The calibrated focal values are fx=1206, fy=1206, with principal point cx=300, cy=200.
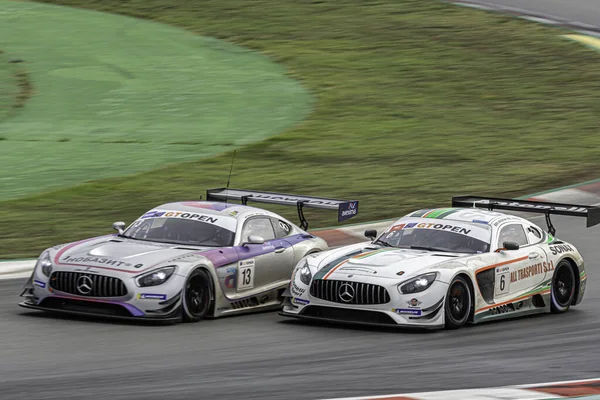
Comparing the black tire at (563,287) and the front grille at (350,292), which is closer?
the front grille at (350,292)

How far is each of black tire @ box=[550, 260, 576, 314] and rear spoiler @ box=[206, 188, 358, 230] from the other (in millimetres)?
2350

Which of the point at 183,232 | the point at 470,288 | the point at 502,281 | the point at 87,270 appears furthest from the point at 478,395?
the point at 183,232

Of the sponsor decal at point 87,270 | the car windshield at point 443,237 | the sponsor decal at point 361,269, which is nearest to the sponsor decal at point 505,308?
the car windshield at point 443,237

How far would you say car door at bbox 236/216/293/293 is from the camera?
502 inches

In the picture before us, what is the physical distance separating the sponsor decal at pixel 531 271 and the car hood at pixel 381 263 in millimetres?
798

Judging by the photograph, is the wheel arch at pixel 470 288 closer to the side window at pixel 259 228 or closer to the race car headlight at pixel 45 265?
the side window at pixel 259 228

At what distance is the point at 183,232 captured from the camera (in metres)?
12.9

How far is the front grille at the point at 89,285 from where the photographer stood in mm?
11594

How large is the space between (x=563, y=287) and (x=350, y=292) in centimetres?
304

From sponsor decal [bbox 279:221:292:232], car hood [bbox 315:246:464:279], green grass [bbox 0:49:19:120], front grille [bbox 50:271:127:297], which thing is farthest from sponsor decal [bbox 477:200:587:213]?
green grass [bbox 0:49:19:120]

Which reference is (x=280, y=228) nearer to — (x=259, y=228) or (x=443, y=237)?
(x=259, y=228)

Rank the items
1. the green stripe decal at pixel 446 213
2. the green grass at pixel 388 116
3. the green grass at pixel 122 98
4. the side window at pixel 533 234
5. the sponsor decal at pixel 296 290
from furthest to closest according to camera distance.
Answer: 1. the green grass at pixel 122 98
2. the green grass at pixel 388 116
3. the side window at pixel 533 234
4. the green stripe decal at pixel 446 213
5. the sponsor decal at pixel 296 290

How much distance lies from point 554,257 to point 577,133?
38.7 feet

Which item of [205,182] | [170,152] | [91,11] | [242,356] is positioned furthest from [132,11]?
[242,356]
